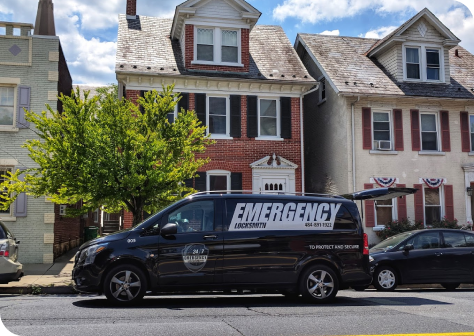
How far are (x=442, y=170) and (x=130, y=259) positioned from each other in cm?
1611

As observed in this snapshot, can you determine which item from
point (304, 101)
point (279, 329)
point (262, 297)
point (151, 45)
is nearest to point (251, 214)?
point (262, 297)

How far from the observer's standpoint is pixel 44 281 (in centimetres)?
1222

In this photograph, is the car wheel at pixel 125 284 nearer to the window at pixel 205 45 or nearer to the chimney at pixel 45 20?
the window at pixel 205 45

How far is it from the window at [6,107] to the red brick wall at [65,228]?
10.3 ft

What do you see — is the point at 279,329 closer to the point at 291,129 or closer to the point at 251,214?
the point at 251,214

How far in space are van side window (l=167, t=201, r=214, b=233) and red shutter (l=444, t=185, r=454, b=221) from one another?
14.8 metres

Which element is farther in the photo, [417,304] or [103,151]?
[103,151]

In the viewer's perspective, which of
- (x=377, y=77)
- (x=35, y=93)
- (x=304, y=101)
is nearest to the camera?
(x=35, y=93)

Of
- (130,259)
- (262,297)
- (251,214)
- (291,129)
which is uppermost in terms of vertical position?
(291,129)

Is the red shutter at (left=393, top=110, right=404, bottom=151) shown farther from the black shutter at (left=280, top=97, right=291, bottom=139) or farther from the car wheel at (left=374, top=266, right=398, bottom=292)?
the car wheel at (left=374, top=266, right=398, bottom=292)

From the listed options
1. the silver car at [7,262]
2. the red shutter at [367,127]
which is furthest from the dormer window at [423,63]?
the silver car at [7,262]

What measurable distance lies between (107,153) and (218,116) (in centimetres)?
762

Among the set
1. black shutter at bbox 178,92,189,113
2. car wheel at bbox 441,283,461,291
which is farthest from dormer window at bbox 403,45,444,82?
car wheel at bbox 441,283,461,291

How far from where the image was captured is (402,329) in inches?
256
